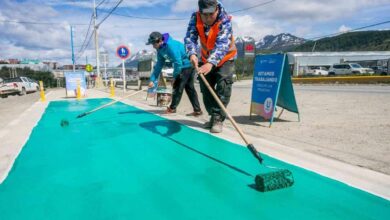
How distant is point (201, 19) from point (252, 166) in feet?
7.27

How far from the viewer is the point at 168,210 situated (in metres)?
2.24

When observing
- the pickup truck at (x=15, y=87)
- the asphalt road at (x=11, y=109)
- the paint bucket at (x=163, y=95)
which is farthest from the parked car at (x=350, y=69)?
the asphalt road at (x=11, y=109)

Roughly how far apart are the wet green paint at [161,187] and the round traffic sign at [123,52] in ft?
36.0

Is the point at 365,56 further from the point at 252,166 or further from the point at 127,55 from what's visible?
the point at 252,166

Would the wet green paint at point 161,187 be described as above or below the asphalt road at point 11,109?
above

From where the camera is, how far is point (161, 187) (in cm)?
264

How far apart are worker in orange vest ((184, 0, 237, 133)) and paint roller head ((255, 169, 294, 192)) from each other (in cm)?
178

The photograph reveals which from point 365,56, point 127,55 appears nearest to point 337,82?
point 127,55

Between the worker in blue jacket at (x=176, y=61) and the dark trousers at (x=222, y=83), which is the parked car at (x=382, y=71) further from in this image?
the dark trousers at (x=222, y=83)

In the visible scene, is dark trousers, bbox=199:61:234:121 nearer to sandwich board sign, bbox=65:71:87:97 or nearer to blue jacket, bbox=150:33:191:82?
blue jacket, bbox=150:33:191:82

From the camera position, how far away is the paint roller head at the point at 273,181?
248 cm

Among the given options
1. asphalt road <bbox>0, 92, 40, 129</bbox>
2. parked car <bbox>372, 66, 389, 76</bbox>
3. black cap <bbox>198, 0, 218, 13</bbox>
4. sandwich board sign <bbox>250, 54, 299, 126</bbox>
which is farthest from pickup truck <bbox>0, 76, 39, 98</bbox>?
parked car <bbox>372, 66, 389, 76</bbox>

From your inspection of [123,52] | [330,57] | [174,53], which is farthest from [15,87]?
[330,57]

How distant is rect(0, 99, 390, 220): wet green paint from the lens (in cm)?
220
